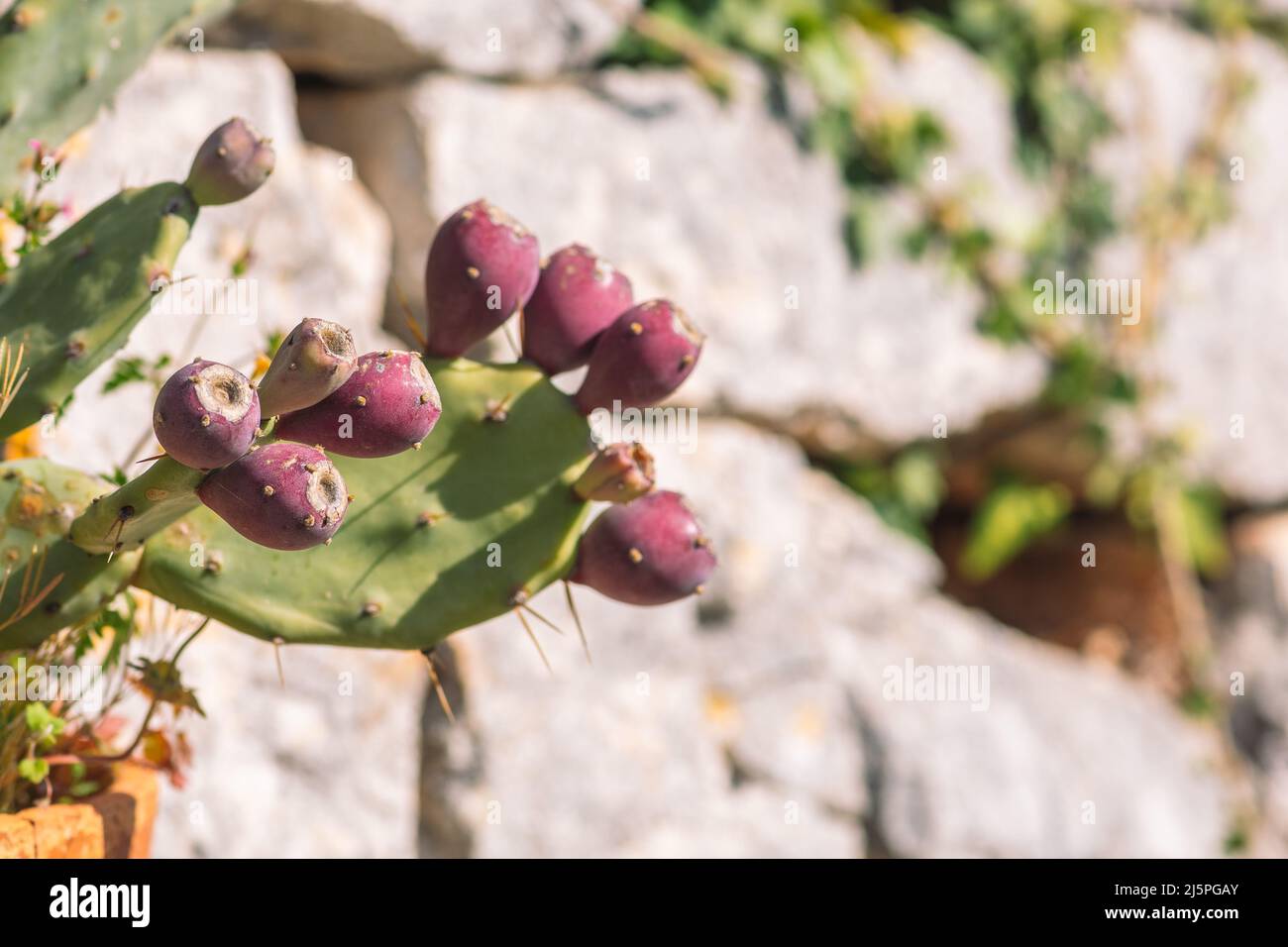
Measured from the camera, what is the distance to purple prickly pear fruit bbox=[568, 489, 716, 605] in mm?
1030

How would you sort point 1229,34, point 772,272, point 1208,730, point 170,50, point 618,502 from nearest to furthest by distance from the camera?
point 618,502, point 170,50, point 772,272, point 1208,730, point 1229,34

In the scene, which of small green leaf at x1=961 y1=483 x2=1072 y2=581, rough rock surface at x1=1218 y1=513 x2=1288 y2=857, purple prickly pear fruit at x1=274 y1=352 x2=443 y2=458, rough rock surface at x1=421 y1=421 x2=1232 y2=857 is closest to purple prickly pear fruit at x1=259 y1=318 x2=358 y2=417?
purple prickly pear fruit at x1=274 y1=352 x2=443 y2=458

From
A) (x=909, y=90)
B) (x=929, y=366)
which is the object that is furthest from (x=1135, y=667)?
(x=909, y=90)

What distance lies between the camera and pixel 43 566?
3.37 feet

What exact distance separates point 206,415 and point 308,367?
0.06 metres

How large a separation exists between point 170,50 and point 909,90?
5.79 ft

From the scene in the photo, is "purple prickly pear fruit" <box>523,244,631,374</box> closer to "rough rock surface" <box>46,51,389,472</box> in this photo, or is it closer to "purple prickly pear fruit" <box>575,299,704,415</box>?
"purple prickly pear fruit" <box>575,299,704,415</box>

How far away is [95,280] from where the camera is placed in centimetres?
110

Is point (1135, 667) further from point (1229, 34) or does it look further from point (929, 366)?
point (1229, 34)

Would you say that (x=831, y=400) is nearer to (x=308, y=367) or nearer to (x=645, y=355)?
(x=645, y=355)

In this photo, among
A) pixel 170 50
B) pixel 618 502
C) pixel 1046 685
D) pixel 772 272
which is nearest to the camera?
pixel 618 502

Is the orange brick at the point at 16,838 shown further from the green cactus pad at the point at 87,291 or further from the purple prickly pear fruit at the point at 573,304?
the purple prickly pear fruit at the point at 573,304

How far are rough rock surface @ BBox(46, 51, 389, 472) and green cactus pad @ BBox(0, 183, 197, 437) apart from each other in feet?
2.46

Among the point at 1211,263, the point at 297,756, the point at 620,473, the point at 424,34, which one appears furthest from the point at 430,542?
the point at 1211,263
